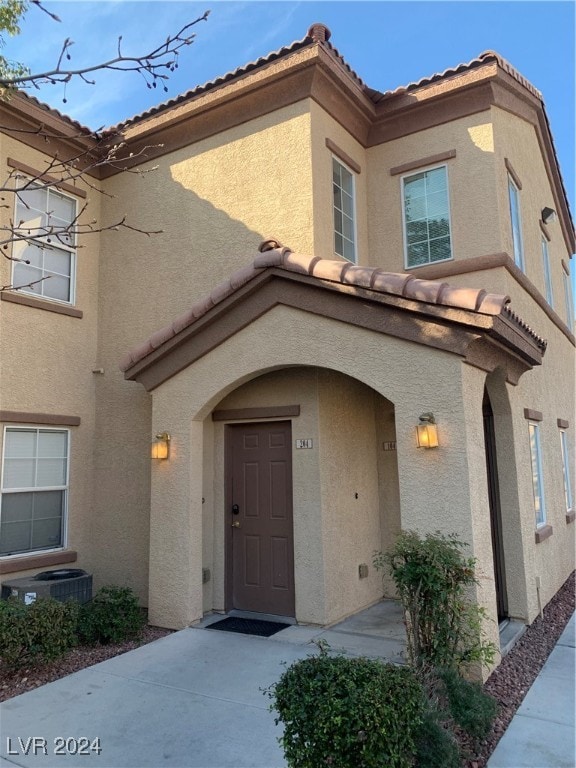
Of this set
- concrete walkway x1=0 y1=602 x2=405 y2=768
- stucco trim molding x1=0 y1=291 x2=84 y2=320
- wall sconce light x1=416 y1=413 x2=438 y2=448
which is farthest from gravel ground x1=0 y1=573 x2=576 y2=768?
stucco trim molding x1=0 y1=291 x2=84 y2=320

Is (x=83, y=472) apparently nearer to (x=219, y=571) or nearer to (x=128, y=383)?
(x=128, y=383)

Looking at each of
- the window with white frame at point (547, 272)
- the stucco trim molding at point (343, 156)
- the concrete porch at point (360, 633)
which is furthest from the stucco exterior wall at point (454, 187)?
the concrete porch at point (360, 633)

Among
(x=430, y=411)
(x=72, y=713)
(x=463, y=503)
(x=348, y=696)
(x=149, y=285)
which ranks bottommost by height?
(x=72, y=713)

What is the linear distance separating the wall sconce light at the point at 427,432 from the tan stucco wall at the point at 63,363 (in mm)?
6174

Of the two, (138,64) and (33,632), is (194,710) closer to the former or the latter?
(33,632)

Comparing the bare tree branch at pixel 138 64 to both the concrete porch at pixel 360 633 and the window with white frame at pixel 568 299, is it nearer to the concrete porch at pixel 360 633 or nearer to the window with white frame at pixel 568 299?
the concrete porch at pixel 360 633

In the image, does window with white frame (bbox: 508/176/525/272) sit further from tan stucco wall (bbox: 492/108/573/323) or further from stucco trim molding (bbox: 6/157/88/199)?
stucco trim molding (bbox: 6/157/88/199)

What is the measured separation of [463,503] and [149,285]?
6.66m

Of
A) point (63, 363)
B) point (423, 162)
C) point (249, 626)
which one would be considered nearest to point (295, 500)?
point (249, 626)

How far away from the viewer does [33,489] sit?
8.98 m

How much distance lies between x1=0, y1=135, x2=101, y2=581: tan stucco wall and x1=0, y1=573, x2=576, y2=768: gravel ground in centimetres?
238

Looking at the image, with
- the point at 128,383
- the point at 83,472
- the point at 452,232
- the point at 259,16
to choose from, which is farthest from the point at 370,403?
the point at 259,16

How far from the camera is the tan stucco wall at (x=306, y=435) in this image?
611 cm

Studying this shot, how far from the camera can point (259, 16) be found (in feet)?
26.5
